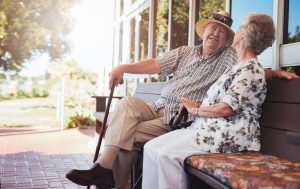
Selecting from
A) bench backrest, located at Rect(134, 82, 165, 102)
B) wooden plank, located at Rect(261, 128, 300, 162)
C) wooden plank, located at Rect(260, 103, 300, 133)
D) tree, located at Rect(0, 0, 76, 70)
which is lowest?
wooden plank, located at Rect(261, 128, 300, 162)

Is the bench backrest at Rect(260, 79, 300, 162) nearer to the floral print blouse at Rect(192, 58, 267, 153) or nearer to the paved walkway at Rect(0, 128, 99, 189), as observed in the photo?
the floral print blouse at Rect(192, 58, 267, 153)

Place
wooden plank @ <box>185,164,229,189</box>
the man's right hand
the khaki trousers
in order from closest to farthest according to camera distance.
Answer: wooden plank @ <box>185,164,229,189</box> → the khaki trousers → the man's right hand

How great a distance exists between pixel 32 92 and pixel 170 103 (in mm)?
9948

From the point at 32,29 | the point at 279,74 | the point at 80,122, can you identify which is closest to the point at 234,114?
the point at 279,74

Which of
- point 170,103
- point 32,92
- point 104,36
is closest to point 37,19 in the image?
point 32,92

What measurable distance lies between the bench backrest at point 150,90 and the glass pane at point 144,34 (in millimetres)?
1558

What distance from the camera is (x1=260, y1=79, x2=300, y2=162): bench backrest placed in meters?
1.76

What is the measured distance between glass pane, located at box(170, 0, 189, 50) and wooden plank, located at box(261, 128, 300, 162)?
218cm

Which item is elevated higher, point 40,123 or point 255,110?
point 255,110

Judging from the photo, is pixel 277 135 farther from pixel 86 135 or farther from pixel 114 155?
pixel 86 135

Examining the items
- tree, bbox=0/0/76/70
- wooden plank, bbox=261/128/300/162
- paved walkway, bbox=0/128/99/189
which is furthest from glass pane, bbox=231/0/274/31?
tree, bbox=0/0/76/70

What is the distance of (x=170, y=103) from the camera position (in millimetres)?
2561

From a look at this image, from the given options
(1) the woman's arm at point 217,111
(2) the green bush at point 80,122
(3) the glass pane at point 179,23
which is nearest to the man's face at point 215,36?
(1) the woman's arm at point 217,111

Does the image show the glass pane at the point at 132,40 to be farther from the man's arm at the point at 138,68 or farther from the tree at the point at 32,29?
the tree at the point at 32,29
